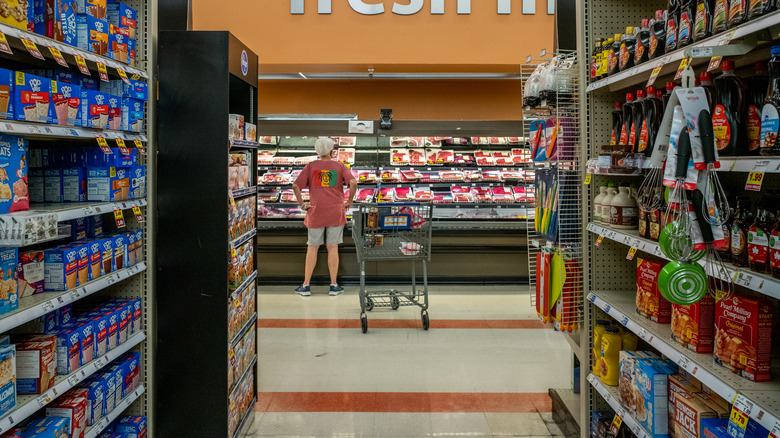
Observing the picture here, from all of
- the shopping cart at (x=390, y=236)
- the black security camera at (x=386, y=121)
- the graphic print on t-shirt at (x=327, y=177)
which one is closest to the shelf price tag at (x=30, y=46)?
the shopping cart at (x=390, y=236)

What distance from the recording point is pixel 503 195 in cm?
725

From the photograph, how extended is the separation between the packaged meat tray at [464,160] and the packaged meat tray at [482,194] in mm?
342

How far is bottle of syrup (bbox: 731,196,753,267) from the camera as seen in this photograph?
174 cm

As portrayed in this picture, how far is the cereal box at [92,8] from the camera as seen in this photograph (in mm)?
2352

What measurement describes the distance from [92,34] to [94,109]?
0.99ft

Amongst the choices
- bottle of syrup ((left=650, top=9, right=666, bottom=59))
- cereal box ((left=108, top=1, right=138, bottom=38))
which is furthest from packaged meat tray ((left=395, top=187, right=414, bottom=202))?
bottle of syrup ((left=650, top=9, right=666, bottom=59))

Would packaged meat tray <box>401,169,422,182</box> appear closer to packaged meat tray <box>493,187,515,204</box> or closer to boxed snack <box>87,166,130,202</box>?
packaged meat tray <box>493,187,515,204</box>

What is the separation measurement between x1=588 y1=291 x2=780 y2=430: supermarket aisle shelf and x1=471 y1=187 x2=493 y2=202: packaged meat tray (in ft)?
15.2

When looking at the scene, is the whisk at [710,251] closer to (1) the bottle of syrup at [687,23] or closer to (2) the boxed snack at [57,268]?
(1) the bottle of syrup at [687,23]

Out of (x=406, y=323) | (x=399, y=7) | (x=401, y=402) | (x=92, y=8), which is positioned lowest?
(x=401, y=402)

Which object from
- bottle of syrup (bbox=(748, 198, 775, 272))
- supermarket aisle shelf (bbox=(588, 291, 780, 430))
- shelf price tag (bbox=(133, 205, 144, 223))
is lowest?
supermarket aisle shelf (bbox=(588, 291, 780, 430))

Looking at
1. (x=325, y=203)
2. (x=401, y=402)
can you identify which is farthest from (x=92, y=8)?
(x=325, y=203)

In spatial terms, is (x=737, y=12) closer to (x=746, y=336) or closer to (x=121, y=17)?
(x=746, y=336)

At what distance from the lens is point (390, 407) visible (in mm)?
3707
